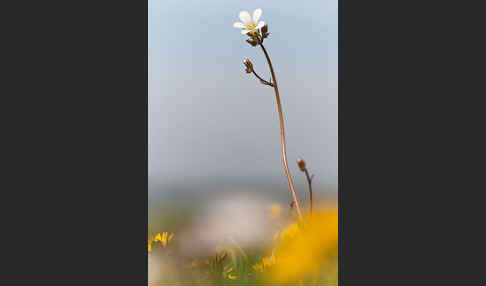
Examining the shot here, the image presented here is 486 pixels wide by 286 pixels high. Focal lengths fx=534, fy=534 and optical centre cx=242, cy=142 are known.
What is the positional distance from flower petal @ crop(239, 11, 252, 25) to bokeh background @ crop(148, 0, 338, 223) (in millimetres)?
22

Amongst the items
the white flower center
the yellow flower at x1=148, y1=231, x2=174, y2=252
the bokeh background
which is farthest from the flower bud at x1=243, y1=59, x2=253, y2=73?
the yellow flower at x1=148, y1=231, x2=174, y2=252

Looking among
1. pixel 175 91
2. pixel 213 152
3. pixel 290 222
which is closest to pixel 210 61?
pixel 175 91

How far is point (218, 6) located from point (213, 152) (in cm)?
62

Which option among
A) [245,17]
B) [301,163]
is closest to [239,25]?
[245,17]

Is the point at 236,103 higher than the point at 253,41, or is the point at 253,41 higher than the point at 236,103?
the point at 253,41

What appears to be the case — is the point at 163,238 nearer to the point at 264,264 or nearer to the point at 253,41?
the point at 264,264

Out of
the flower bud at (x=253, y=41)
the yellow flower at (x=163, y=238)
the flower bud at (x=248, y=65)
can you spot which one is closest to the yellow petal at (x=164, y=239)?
the yellow flower at (x=163, y=238)

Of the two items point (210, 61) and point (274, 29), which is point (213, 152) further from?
point (274, 29)

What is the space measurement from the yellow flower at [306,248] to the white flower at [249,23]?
0.82 metres

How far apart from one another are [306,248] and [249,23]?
3.16ft

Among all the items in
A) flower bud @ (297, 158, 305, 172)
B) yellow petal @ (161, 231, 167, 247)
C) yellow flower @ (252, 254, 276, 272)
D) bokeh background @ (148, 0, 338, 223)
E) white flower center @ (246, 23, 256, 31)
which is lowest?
yellow flower @ (252, 254, 276, 272)

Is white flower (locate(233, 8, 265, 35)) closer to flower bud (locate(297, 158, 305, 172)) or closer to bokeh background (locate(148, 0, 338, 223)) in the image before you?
bokeh background (locate(148, 0, 338, 223))

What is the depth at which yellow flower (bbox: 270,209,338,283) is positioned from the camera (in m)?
2.18

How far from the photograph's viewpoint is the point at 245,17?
88.0 inches
